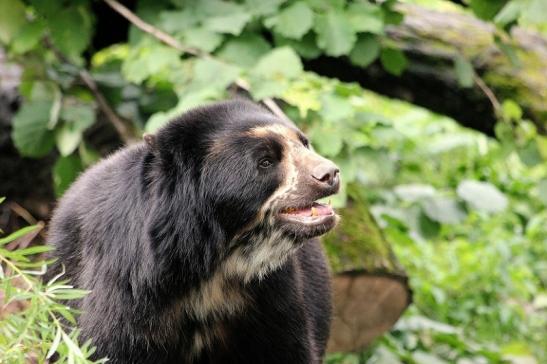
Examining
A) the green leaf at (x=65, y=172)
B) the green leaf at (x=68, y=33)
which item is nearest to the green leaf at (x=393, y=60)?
the green leaf at (x=68, y=33)

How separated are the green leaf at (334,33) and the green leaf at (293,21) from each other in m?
0.07

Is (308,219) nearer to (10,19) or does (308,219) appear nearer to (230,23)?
(230,23)

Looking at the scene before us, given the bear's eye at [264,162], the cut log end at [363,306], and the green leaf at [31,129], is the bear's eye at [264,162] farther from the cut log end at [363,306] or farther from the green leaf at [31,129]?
the green leaf at [31,129]

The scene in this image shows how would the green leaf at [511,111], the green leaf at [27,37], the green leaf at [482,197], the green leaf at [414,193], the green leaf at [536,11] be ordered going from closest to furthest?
the green leaf at [536,11] → the green leaf at [27,37] → the green leaf at [511,111] → the green leaf at [482,197] → the green leaf at [414,193]

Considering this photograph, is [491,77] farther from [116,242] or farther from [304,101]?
[116,242]

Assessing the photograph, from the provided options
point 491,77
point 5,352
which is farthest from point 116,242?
point 491,77

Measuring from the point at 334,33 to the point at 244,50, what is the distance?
0.50 meters

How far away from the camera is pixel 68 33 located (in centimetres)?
562

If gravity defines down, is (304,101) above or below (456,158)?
above

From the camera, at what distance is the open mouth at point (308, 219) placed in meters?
3.49

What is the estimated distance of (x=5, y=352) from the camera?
2.58m

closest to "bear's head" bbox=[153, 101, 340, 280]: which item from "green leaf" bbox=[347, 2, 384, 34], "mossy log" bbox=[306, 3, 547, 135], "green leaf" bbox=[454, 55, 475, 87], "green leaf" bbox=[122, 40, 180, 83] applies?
"green leaf" bbox=[122, 40, 180, 83]

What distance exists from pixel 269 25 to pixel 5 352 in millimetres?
3230

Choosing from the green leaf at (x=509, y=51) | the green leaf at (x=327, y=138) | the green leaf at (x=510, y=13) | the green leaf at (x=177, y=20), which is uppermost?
the green leaf at (x=510, y=13)
